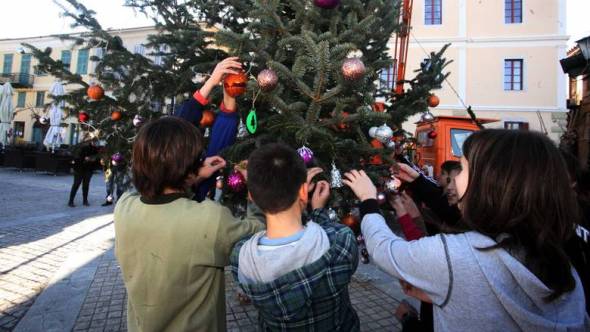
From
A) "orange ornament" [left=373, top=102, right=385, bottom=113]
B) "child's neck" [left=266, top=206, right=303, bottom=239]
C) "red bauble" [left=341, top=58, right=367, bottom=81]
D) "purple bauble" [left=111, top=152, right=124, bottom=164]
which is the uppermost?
"orange ornament" [left=373, top=102, right=385, bottom=113]

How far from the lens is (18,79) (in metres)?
32.6

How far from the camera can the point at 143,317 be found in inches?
62.3

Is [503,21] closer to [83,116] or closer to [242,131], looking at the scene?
[242,131]

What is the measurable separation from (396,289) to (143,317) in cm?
344

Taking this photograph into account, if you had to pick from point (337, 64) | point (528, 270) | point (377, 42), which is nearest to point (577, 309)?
point (528, 270)

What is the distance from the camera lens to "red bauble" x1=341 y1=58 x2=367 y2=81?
2.00 m

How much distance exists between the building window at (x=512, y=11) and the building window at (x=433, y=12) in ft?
11.5

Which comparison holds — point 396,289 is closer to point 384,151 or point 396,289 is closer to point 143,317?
point 384,151

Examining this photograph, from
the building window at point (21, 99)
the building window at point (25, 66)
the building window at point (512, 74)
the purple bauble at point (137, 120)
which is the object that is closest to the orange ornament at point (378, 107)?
the purple bauble at point (137, 120)

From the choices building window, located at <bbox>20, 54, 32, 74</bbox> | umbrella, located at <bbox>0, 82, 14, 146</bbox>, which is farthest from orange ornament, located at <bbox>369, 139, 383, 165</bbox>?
building window, located at <bbox>20, 54, 32, 74</bbox>

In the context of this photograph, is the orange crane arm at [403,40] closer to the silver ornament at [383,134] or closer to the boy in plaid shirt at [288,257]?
the silver ornament at [383,134]

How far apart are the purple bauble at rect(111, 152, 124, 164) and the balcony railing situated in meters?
38.6

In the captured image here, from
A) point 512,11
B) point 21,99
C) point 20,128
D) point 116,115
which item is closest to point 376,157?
point 116,115

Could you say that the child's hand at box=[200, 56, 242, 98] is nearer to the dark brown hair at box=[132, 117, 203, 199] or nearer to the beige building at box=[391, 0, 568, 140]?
the dark brown hair at box=[132, 117, 203, 199]
